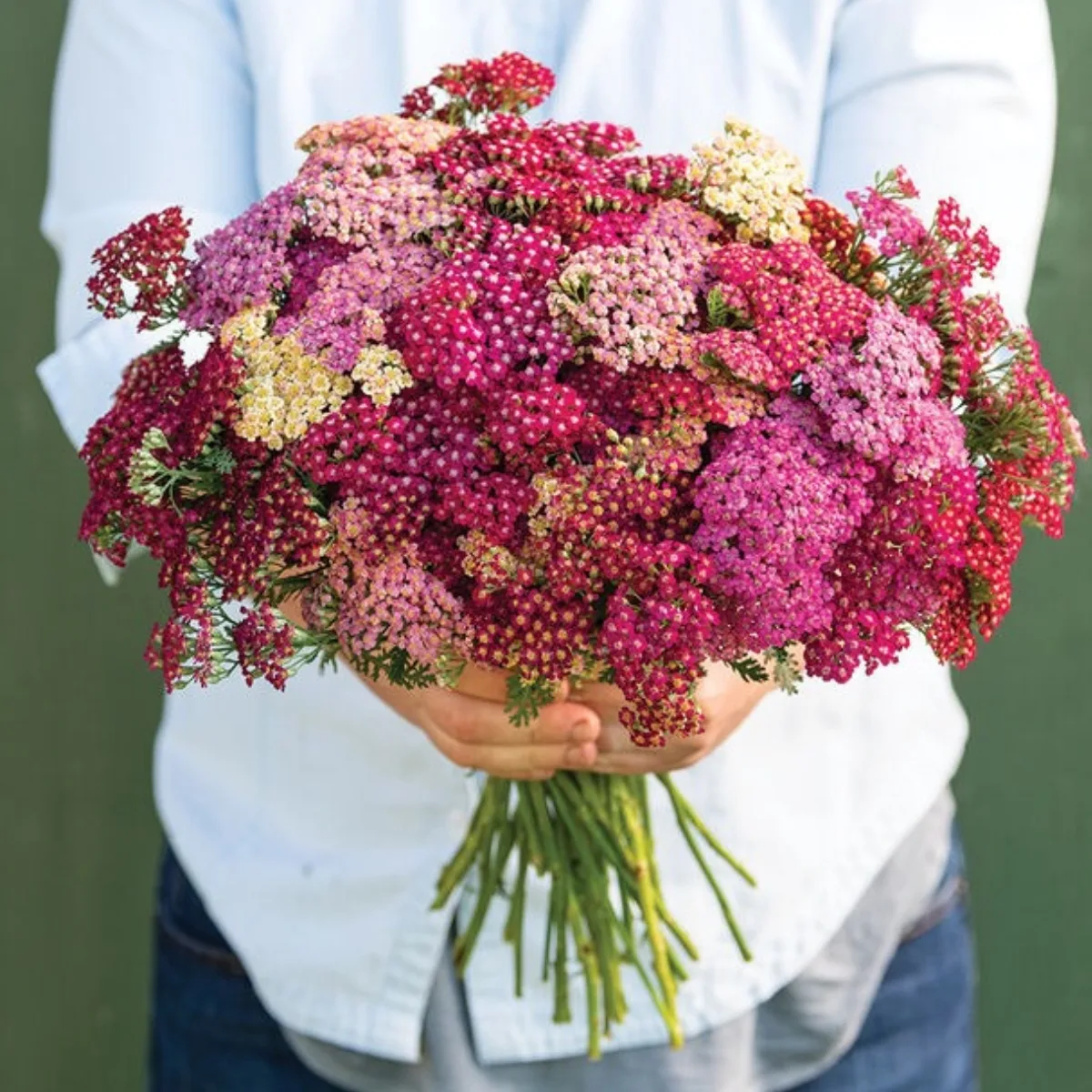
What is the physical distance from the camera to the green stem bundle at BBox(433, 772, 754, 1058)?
3.49ft

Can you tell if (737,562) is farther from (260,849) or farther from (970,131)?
(260,849)

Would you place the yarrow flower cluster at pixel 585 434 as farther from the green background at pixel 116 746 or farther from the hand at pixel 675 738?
the green background at pixel 116 746

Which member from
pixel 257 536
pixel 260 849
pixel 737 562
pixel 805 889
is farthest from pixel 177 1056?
pixel 737 562

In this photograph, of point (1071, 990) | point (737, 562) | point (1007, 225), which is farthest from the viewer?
point (1071, 990)

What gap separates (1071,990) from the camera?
70.8 inches

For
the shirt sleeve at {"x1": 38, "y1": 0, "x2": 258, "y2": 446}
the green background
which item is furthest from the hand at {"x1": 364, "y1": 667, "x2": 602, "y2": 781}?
the green background

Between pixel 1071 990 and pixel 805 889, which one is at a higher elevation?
pixel 805 889

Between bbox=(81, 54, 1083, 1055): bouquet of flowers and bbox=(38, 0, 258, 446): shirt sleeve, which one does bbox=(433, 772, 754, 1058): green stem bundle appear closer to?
bbox=(81, 54, 1083, 1055): bouquet of flowers

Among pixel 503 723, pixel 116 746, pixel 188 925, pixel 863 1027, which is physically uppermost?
pixel 116 746

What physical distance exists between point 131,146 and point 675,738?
2.06 ft

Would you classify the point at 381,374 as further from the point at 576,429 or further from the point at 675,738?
the point at 675,738

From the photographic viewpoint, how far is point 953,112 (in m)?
1.14

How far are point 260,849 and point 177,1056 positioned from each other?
20 cm

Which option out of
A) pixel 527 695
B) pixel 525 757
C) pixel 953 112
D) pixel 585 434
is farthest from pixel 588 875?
pixel 953 112
